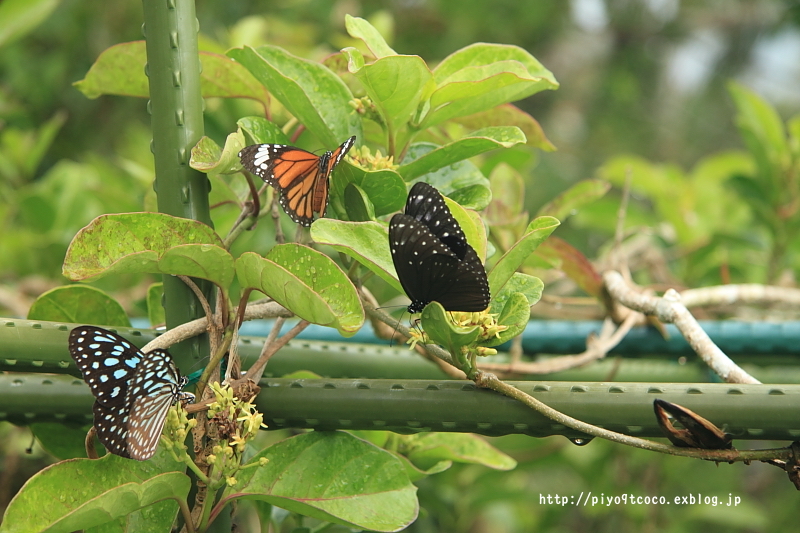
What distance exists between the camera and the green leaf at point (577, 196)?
0.83 metres

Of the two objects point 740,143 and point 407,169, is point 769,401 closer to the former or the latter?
point 407,169

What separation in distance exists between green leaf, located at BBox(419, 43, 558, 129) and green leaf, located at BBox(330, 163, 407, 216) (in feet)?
0.30

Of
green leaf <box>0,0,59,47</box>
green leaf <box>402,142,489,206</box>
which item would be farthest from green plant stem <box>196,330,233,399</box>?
green leaf <box>0,0,59,47</box>

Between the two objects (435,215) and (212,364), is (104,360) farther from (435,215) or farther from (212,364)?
(435,215)

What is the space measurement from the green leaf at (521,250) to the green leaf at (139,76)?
303 millimetres

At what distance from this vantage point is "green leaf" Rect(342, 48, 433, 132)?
491 mm

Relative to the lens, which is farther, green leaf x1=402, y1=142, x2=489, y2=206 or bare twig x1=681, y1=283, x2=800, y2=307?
bare twig x1=681, y1=283, x2=800, y2=307

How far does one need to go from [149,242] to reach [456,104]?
0.90 ft

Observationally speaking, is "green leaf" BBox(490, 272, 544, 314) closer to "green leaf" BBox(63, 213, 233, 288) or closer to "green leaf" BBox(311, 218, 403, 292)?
"green leaf" BBox(311, 218, 403, 292)

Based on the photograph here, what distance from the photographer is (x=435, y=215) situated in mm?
464

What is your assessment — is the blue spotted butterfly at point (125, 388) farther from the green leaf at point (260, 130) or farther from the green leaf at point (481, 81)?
the green leaf at point (481, 81)

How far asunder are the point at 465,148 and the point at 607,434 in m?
0.24

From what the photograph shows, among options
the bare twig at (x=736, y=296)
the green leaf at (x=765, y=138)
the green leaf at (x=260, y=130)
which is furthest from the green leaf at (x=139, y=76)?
the green leaf at (x=765, y=138)

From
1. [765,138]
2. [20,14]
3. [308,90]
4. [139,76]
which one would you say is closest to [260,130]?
[308,90]
